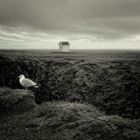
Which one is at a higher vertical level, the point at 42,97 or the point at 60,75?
the point at 60,75

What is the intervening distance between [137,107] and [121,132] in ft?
11.0

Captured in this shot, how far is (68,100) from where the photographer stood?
13.9 m

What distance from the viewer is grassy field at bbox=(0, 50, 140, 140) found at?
8875 millimetres

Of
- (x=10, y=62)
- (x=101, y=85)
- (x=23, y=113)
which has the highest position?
(x=10, y=62)

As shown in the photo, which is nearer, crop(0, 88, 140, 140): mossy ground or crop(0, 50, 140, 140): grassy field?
crop(0, 88, 140, 140): mossy ground

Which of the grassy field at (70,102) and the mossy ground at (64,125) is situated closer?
the mossy ground at (64,125)

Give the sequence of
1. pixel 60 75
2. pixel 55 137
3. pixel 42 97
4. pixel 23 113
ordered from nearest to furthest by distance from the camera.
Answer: pixel 55 137, pixel 23 113, pixel 42 97, pixel 60 75

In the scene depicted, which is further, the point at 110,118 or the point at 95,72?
the point at 95,72

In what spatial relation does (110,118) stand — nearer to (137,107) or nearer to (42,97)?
(137,107)

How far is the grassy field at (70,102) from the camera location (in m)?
8.88

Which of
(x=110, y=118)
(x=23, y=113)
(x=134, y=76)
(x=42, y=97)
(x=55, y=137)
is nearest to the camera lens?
(x=55, y=137)

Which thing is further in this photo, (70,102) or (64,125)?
(70,102)

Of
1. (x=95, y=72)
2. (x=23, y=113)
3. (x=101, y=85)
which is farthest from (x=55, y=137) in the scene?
(x=95, y=72)

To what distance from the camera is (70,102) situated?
13023mm
